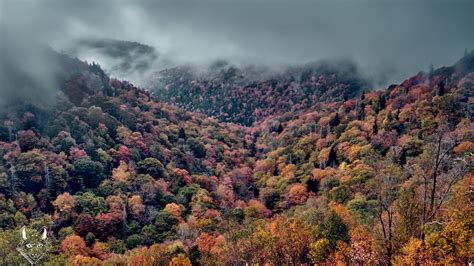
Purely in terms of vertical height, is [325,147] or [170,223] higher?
[325,147]

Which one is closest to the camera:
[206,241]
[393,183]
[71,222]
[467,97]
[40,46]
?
[393,183]

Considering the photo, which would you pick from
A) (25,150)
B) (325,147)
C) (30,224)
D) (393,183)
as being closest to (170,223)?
(30,224)

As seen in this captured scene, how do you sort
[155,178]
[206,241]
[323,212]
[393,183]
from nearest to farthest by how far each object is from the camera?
[393,183] < [323,212] < [206,241] < [155,178]

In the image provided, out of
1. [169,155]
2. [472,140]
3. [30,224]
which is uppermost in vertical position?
[472,140]

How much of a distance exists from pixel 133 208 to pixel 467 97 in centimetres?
11676

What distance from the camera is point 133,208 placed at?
119 m

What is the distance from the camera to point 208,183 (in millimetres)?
150250

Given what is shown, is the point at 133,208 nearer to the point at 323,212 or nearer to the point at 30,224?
the point at 30,224

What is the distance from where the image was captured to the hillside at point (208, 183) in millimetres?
66562

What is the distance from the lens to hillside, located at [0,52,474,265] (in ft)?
218

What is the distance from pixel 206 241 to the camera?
97.2 metres

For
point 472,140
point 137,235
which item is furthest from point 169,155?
point 472,140

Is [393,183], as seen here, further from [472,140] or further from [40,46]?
[40,46]

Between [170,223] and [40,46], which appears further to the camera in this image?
[40,46]
